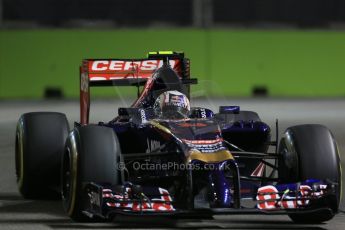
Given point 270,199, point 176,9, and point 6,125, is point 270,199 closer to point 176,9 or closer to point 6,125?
point 6,125

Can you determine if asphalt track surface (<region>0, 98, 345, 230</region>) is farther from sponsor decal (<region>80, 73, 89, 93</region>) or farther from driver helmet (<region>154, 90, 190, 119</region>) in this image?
sponsor decal (<region>80, 73, 89, 93</region>)

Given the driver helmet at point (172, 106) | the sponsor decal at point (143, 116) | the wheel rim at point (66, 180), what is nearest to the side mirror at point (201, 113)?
the driver helmet at point (172, 106)

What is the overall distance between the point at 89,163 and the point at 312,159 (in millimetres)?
1723

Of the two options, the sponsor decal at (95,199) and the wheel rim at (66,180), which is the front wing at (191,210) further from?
the wheel rim at (66,180)

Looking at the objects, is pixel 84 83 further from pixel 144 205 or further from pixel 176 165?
pixel 144 205

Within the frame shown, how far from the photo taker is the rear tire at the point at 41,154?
9609 mm

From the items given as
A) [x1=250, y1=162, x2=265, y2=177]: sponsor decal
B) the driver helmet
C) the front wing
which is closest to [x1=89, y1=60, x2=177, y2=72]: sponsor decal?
the driver helmet

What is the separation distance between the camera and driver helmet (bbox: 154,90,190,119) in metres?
9.26

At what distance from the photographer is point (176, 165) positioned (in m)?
8.32

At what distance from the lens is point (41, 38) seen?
1110 inches

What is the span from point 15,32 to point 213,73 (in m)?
5.29

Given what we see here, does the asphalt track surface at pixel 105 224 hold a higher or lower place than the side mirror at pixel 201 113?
lower

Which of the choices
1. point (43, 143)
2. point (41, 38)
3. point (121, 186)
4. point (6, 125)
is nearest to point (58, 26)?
point (41, 38)

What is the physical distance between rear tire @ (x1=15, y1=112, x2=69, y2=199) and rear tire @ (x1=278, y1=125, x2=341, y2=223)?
2.22m
